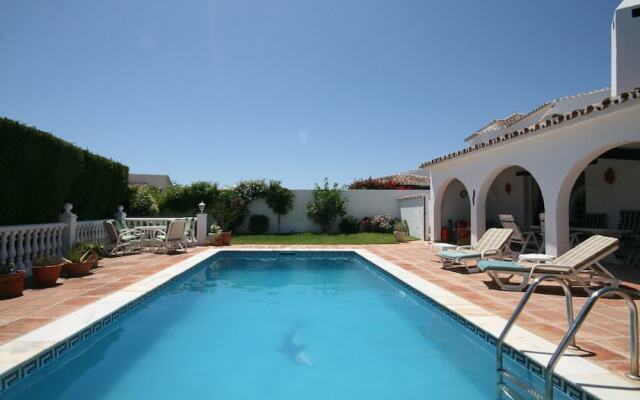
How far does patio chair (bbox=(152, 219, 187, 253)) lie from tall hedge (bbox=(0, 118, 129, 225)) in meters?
2.27

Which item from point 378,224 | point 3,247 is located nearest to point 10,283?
point 3,247

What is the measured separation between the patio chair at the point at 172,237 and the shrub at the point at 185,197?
5.87m

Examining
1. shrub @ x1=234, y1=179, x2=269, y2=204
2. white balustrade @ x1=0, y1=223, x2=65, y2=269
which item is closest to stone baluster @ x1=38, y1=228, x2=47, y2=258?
white balustrade @ x1=0, y1=223, x2=65, y2=269

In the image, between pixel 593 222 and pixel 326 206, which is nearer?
pixel 593 222

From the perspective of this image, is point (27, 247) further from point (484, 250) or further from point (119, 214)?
point (484, 250)

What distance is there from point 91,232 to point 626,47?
20.8m

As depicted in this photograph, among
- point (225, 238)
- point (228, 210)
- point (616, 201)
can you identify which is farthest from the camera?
point (228, 210)

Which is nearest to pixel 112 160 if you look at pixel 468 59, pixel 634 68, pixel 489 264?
pixel 489 264

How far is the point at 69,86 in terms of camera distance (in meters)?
12.0

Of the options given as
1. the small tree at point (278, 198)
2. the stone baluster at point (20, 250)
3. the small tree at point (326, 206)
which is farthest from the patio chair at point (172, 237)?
the small tree at point (326, 206)

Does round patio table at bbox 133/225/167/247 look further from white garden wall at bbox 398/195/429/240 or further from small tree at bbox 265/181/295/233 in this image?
white garden wall at bbox 398/195/429/240

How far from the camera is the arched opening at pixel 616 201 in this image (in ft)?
30.6

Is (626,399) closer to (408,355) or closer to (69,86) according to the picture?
(408,355)

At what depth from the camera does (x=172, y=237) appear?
12578mm
